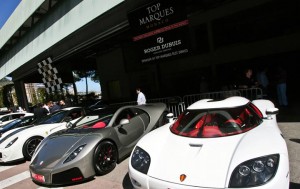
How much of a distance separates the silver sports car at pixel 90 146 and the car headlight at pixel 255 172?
216cm

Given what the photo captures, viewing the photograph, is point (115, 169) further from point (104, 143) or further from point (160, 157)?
point (160, 157)

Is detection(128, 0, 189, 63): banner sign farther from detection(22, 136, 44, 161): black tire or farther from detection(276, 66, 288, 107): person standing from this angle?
detection(22, 136, 44, 161): black tire

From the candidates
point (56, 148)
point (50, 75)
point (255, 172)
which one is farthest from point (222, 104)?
point (50, 75)

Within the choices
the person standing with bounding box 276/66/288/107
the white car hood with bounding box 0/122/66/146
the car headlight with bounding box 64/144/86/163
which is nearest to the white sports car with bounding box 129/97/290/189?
the car headlight with bounding box 64/144/86/163

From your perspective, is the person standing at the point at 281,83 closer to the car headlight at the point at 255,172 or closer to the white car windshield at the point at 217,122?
the white car windshield at the point at 217,122

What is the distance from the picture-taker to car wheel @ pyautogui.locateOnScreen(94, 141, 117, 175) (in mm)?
4600

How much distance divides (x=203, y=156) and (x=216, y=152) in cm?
16

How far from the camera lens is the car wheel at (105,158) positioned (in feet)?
15.1

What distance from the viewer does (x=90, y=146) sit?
455 centimetres

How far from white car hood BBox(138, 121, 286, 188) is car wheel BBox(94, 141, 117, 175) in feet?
4.55

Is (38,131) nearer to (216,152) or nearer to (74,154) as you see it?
(74,154)

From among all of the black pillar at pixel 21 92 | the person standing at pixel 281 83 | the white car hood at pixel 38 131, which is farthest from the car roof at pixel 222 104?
the black pillar at pixel 21 92

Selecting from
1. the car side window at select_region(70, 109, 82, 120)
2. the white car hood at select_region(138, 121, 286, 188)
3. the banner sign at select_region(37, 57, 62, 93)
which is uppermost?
the banner sign at select_region(37, 57, 62, 93)

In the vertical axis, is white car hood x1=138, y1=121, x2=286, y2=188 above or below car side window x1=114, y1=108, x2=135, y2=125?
below
